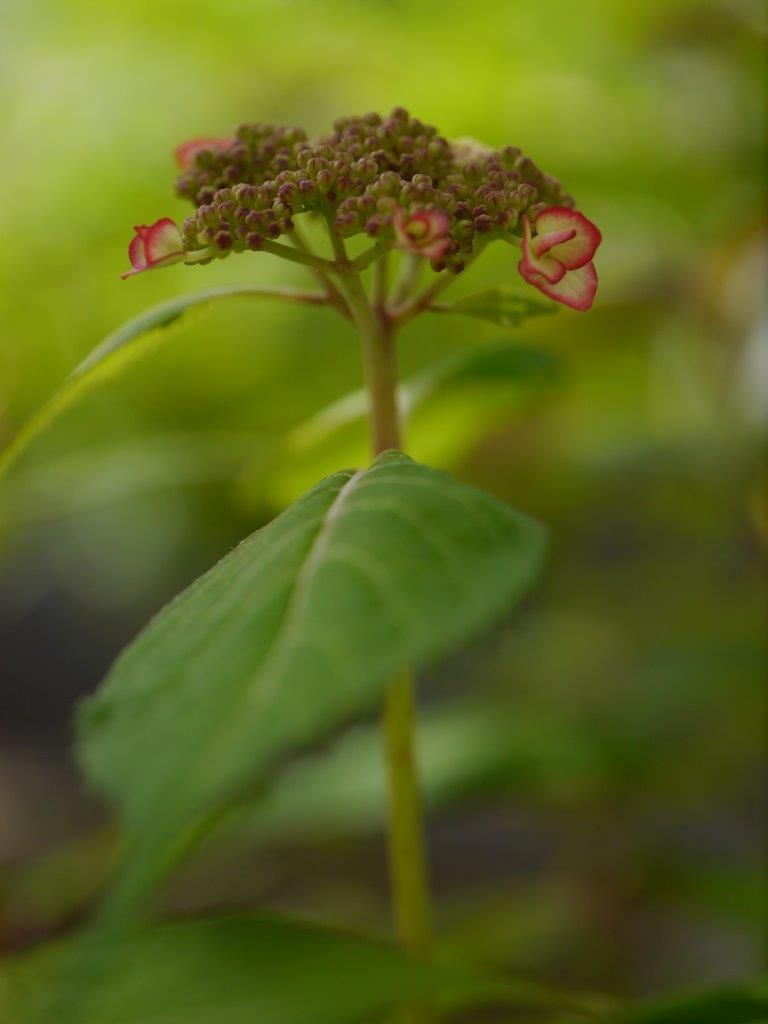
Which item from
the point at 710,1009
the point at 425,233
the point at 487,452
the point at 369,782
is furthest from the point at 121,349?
the point at 487,452

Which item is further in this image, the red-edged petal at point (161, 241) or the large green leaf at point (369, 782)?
the large green leaf at point (369, 782)

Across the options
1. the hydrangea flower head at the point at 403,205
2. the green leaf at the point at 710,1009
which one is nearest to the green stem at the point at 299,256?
the hydrangea flower head at the point at 403,205

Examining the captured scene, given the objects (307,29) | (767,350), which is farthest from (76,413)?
(767,350)

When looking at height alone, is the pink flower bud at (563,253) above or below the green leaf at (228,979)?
above

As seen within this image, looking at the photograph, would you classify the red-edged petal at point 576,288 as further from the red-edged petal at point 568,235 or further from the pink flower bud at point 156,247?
the pink flower bud at point 156,247

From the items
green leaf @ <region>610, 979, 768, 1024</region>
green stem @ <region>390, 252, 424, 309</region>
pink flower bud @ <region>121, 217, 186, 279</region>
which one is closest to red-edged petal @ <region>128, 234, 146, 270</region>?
pink flower bud @ <region>121, 217, 186, 279</region>

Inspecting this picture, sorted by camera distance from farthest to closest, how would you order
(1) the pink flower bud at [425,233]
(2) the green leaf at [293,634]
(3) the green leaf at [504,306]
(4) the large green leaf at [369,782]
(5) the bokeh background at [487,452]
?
(5) the bokeh background at [487,452] → (4) the large green leaf at [369,782] → (3) the green leaf at [504,306] → (1) the pink flower bud at [425,233] → (2) the green leaf at [293,634]

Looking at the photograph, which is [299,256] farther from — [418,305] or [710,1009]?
[710,1009]

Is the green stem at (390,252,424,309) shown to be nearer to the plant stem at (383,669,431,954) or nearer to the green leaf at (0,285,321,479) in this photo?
the green leaf at (0,285,321,479)
